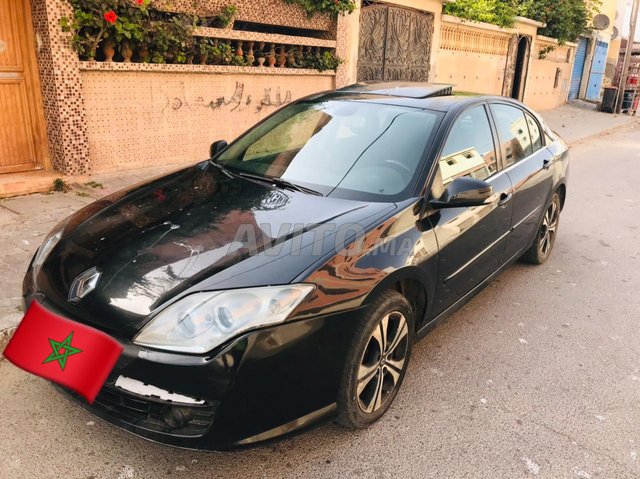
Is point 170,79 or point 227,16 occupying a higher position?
point 227,16

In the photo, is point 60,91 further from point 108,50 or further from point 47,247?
point 47,247

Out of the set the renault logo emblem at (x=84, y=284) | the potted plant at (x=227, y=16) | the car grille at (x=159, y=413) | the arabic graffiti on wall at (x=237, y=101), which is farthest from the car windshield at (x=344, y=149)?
the potted plant at (x=227, y=16)

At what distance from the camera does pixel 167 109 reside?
697cm

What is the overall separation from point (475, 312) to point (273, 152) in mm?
1914

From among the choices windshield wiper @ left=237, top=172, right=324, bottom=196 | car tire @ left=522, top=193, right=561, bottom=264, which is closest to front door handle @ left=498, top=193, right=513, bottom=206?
Answer: car tire @ left=522, top=193, right=561, bottom=264

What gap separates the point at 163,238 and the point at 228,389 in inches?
33.5

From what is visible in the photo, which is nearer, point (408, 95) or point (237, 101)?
point (408, 95)

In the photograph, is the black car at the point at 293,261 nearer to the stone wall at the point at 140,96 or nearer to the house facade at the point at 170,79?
the stone wall at the point at 140,96

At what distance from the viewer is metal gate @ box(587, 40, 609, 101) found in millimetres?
23109

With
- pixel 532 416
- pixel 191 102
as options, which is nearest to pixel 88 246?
pixel 532 416

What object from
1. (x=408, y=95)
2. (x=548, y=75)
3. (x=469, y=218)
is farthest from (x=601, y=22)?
(x=469, y=218)

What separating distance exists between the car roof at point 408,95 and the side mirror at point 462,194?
671mm

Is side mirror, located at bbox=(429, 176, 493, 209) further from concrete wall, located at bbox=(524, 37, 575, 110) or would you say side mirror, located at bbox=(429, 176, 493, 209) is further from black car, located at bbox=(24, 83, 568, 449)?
concrete wall, located at bbox=(524, 37, 575, 110)

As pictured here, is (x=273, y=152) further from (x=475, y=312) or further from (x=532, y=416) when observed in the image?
(x=532, y=416)
